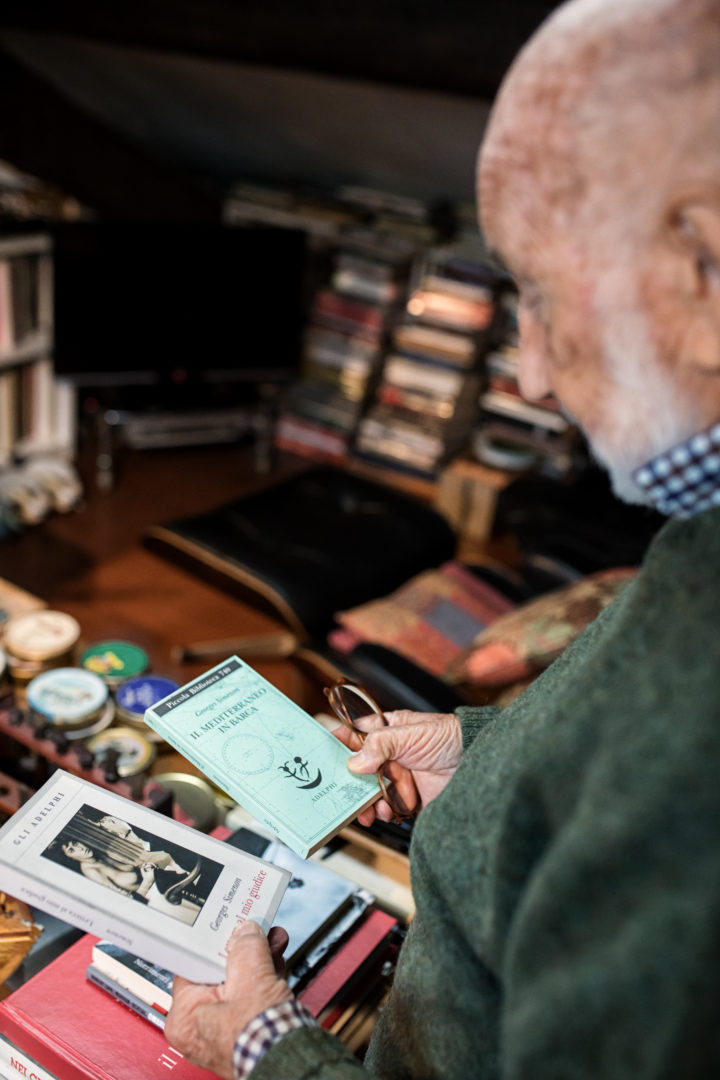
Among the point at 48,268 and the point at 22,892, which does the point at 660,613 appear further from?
the point at 48,268

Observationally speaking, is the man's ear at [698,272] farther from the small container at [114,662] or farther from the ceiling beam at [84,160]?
the ceiling beam at [84,160]

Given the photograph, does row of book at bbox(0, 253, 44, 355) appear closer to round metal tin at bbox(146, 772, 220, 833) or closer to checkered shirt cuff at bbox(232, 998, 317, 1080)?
round metal tin at bbox(146, 772, 220, 833)

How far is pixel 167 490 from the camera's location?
388 centimetres

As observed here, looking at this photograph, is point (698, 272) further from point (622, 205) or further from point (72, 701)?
point (72, 701)

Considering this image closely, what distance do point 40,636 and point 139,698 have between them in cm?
27

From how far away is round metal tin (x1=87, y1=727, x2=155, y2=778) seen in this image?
1.36 m

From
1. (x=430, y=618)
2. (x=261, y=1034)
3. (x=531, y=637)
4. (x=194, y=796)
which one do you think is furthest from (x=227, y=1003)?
(x=430, y=618)

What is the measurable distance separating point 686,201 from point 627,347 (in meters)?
0.10

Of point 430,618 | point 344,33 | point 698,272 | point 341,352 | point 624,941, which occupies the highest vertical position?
point 344,33

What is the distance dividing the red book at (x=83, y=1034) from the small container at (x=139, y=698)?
0.45 meters

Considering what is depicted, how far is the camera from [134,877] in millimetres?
922

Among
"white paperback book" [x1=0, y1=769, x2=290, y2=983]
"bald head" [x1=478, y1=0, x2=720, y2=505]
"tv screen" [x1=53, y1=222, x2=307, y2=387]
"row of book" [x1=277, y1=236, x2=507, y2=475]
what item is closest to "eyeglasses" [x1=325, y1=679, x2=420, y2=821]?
"white paperback book" [x1=0, y1=769, x2=290, y2=983]

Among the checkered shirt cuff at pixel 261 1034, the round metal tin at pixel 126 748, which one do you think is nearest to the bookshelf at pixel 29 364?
the round metal tin at pixel 126 748

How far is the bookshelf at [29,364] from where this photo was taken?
3.22 meters
